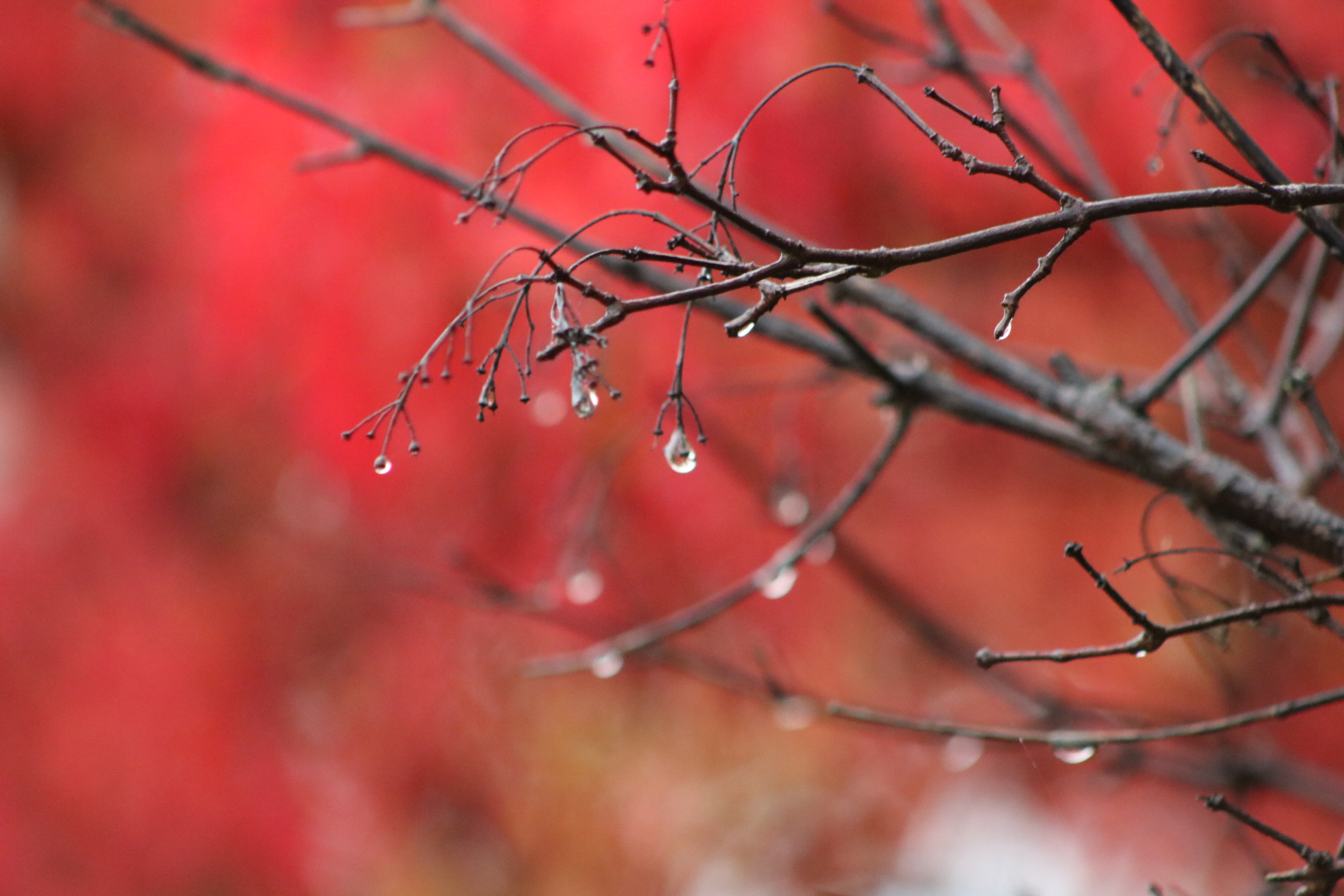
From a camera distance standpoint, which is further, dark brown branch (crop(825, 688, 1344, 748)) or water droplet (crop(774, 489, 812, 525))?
water droplet (crop(774, 489, 812, 525))

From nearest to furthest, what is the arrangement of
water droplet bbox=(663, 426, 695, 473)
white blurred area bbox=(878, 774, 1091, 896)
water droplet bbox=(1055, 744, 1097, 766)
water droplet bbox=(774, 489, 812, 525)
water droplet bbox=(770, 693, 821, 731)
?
water droplet bbox=(663, 426, 695, 473) < water droplet bbox=(1055, 744, 1097, 766) < water droplet bbox=(770, 693, 821, 731) < water droplet bbox=(774, 489, 812, 525) < white blurred area bbox=(878, 774, 1091, 896)

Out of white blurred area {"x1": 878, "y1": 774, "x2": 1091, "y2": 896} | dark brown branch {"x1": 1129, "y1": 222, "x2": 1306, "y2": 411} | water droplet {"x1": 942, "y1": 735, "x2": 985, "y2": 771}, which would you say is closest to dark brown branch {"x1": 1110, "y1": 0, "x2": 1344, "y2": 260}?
dark brown branch {"x1": 1129, "y1": 222, "x2": 1306, "y2": 411}

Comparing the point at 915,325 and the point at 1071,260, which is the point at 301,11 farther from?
the point at 915,325

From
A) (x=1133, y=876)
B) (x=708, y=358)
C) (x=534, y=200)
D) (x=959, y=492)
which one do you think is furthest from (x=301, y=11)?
(x=1133, y=876)

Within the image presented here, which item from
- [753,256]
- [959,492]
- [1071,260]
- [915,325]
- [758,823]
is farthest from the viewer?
[758,823]

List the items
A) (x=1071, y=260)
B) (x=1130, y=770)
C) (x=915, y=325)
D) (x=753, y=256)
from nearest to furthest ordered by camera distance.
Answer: (x=915, y=325) → (x=1130, y=770) → (x=753, y=256) → (x=1071, y=260)

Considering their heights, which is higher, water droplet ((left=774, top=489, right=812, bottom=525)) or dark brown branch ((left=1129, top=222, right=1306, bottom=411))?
water droplet ((left=774, top=489, right=812, bottom=525))

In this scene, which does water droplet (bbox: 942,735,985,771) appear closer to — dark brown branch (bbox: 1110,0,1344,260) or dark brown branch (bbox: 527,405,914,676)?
dark brown branch (bbox: 527,405,914,676)
